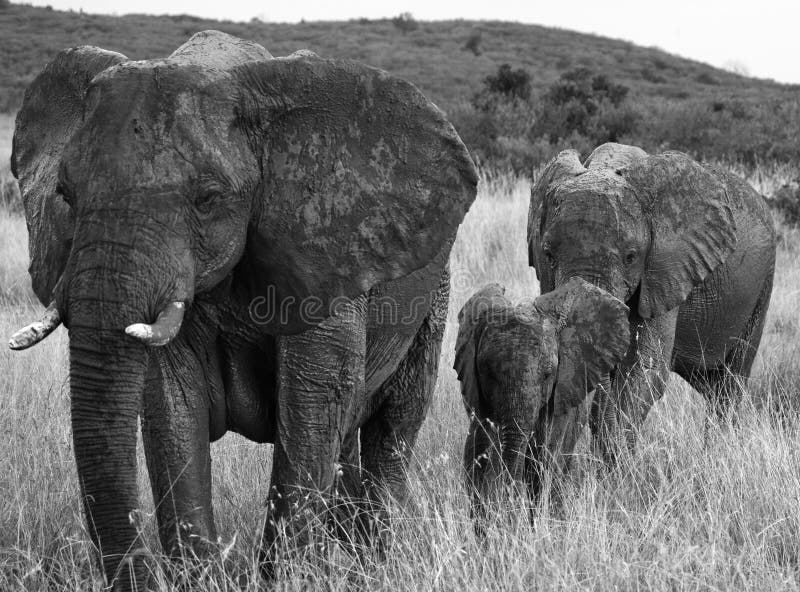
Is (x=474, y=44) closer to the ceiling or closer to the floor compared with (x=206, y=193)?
closer to the ceiling

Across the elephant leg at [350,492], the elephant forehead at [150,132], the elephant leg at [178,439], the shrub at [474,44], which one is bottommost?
the elephant leg at [350,492]

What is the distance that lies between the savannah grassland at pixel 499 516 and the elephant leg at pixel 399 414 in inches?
5.1

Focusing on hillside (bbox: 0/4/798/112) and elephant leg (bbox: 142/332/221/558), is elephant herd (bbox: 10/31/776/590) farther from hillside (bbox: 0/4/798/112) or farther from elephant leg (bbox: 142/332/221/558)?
hillside (bbox: 0/4/798/112)

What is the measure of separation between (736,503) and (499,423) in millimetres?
953

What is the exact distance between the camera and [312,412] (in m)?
3.24

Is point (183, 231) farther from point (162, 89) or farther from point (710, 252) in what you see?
point (710, 252)

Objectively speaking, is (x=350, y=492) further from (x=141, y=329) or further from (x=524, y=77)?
(x=524, y=77)

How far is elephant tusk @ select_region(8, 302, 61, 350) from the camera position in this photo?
241 centimetres

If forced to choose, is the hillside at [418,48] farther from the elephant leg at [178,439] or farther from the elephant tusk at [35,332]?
the elephant tusk at [35,332]

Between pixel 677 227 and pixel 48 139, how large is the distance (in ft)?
10.3

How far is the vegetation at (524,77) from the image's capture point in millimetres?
17938

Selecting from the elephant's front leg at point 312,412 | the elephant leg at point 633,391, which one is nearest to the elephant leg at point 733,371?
the elephant leg at point 633,391

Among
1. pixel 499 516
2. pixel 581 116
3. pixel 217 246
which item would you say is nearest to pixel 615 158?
pixel 499 516

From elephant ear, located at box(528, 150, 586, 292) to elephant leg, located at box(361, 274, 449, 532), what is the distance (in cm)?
110
